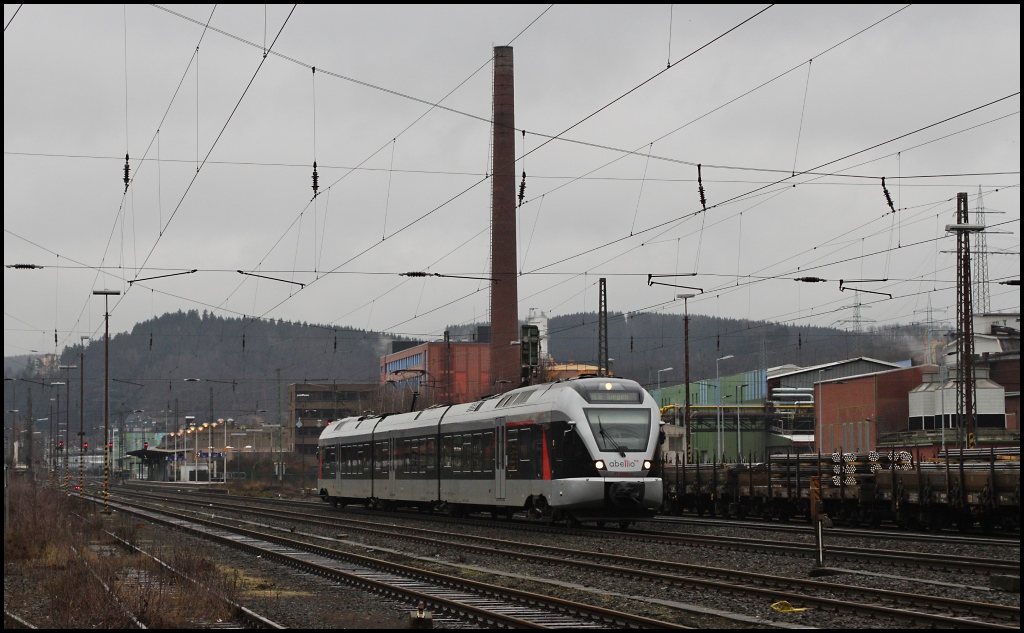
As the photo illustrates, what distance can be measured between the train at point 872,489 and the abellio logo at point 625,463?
423 centimetres

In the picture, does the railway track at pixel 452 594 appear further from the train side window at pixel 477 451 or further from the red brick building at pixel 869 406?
the red brick building at pixel 869 406

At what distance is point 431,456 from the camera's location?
130ft

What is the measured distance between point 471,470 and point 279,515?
36.8 ft

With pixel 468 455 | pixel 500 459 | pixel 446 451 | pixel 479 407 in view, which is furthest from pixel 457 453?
pixel 500 459

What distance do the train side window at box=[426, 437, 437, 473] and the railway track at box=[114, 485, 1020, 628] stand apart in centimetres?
1099

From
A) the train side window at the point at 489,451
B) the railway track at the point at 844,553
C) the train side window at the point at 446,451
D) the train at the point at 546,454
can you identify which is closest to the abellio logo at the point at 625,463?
the train at the point at 546,454

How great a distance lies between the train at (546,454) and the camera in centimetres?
2919

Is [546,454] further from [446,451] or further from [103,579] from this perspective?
[103,579]

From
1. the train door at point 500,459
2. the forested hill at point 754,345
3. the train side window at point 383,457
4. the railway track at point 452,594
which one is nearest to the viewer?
the railway track at point 452,594

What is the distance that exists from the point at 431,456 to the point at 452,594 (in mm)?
21624

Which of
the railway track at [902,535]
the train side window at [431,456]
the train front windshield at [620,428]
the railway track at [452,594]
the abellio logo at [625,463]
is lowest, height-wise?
the railway track at [902,535]

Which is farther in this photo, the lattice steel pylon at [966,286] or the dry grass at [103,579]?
the lattice steel pylon at [966,286]

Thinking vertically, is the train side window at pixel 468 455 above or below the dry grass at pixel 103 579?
above

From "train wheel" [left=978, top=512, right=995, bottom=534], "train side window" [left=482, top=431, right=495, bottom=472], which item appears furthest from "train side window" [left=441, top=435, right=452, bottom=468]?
"train wheel" [left=978, top=512, right=995, bottom=534]
